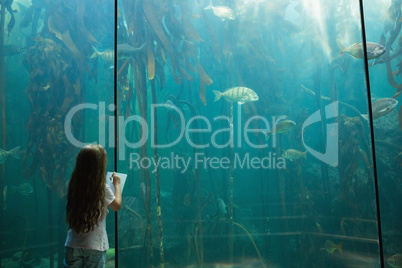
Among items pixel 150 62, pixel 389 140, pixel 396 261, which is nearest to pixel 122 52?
pixel 150 62

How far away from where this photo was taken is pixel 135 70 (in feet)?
11.9

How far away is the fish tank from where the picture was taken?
11.4 ft

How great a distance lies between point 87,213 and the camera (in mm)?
1322

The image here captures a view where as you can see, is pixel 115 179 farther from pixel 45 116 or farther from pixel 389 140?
pixel 389 140

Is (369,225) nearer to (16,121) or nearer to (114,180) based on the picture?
(114,180)

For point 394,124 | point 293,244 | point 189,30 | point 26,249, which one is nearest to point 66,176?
point 26,249

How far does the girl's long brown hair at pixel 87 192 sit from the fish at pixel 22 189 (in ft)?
9.81

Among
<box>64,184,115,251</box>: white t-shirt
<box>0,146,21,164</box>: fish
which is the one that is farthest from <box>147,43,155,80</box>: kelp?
<box>64,184,115,251</box>: white t-shirt

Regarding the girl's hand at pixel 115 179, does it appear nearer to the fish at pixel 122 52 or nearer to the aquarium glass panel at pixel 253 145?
the aquarium glass panel at pixel 253 145

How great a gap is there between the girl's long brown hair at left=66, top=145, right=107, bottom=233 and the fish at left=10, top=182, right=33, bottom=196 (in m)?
2.99

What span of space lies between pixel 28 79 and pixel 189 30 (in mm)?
2453

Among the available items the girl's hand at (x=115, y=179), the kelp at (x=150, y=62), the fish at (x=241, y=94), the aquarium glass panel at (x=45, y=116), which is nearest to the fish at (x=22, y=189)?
the aquarium glass panel at (x=45, y=116)

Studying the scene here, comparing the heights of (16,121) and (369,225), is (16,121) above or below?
above

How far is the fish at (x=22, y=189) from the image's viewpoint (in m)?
3.65
